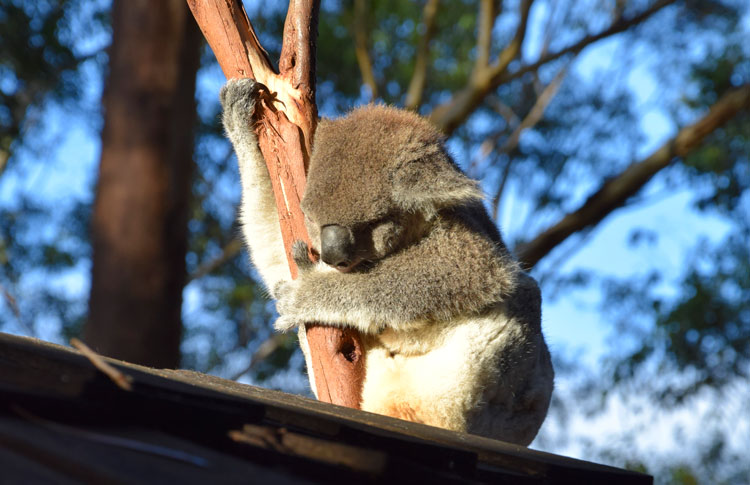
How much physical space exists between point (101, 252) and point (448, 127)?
3.69 meters

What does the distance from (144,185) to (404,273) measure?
435cm

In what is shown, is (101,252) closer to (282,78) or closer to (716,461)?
(282,78)

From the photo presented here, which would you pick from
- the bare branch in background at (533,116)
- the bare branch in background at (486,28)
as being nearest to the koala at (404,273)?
the bare branch in background at (486,28)

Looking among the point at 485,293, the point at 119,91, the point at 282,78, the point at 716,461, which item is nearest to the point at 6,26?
the point at 119,91

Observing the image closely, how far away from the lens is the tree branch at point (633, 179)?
25.1 ft

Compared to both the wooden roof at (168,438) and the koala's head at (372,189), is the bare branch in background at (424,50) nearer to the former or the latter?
the koala's head at (372,189)

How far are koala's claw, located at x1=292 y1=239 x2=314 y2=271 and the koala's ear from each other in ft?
1.30

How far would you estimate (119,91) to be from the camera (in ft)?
22.4

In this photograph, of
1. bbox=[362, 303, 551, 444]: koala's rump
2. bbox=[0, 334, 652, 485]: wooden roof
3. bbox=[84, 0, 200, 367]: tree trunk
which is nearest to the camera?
bbox=[0, 334, 652, 485]: wooden roof

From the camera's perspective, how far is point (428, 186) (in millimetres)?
2881

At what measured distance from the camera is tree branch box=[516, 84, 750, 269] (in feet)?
25.1

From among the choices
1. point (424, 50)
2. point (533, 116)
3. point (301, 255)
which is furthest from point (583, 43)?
point (301, 255)

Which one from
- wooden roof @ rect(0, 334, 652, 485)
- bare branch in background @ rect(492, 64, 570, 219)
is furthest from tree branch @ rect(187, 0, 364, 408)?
bare branch in background @ rect(492, 64, 570, 219)

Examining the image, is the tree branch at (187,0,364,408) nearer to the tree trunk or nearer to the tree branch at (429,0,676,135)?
the tree trunk
